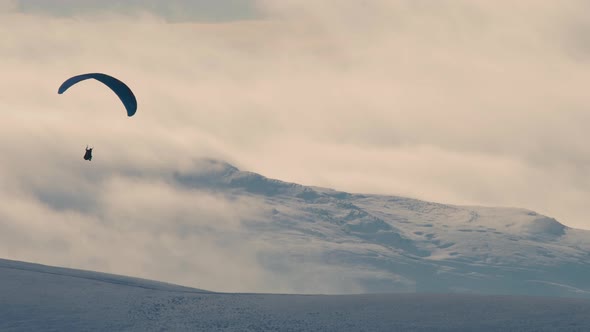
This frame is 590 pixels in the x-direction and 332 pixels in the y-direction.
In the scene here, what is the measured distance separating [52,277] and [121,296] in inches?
490

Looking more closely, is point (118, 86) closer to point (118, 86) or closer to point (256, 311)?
point (118, 86)

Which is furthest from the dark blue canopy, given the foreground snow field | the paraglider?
the foreground snow field

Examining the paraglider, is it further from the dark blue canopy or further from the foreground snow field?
the foreground snow field

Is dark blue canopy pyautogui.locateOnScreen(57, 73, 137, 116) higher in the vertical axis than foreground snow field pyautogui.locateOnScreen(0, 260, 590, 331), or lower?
higher

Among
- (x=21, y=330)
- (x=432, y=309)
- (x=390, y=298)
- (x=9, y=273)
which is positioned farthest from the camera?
(x=9, y=273)

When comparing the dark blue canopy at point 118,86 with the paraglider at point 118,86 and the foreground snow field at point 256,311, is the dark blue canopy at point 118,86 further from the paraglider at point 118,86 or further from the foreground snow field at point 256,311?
the foreground snow field at point 256,311

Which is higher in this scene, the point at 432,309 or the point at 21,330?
the point at 432,309

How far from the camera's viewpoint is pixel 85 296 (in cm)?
8938

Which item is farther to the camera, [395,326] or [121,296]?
[121,296]

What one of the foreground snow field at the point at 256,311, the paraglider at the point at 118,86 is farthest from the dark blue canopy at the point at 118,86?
the foreground snow field at the point at 256,311

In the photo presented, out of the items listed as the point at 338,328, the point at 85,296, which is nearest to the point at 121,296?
the point at 85,296

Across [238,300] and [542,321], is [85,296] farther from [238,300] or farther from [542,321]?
[542,321]

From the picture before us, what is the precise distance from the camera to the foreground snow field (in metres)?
76.4

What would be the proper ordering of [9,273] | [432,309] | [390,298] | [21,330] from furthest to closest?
1. [9,273]
2. [390,298]
3. [432,309]
4. [21,330]
